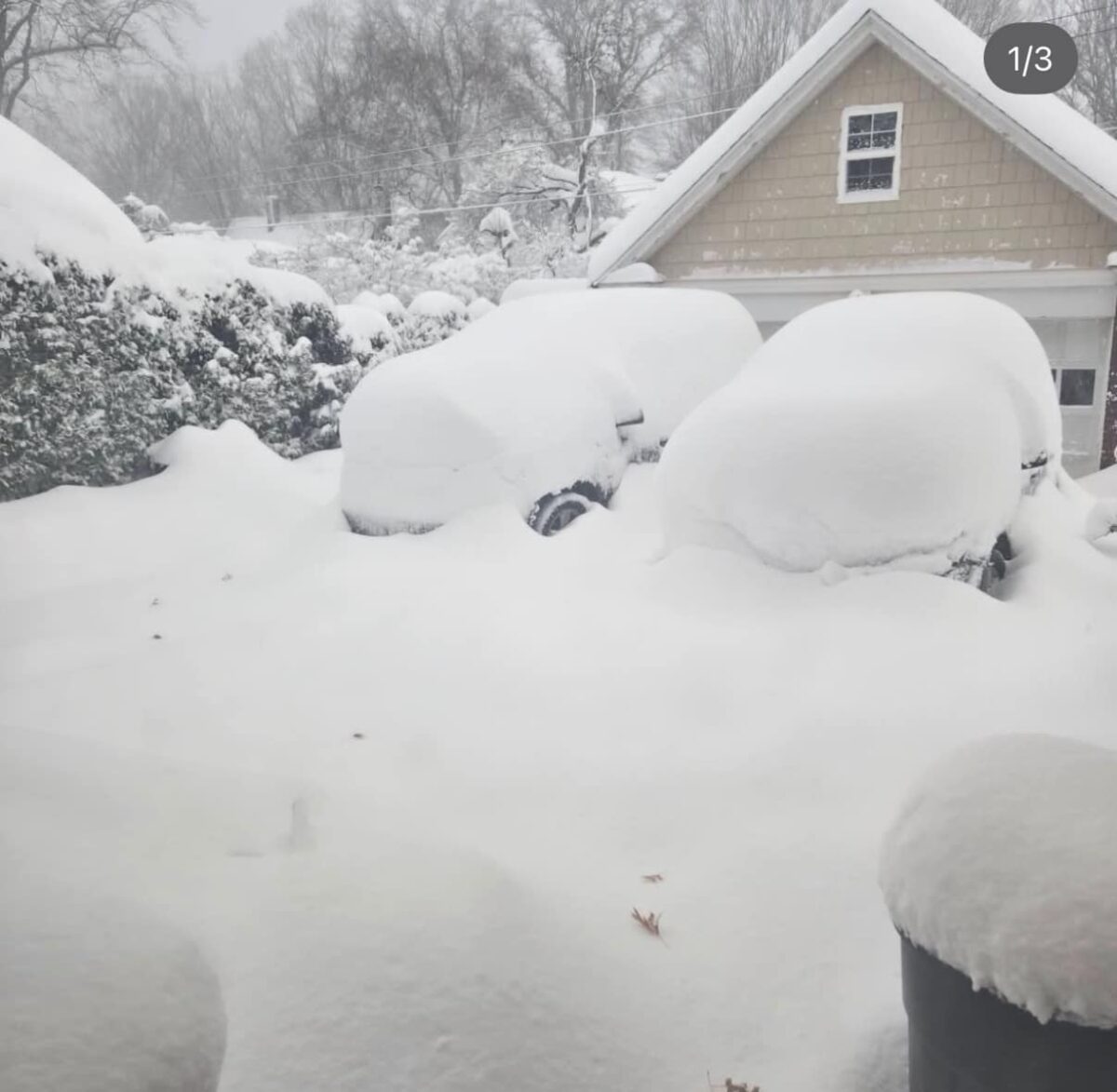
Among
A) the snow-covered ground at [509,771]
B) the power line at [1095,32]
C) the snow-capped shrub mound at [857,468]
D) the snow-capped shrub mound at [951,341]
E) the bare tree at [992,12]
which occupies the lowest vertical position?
the snow-covered ground at [509,771]

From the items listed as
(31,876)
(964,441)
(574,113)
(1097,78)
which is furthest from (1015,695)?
(574,113)

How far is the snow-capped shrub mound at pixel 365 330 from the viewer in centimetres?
907

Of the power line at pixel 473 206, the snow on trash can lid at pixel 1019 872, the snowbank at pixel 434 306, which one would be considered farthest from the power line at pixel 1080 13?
the snowbank at pixel 434 306

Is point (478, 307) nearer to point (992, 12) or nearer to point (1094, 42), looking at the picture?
point (992, 12)

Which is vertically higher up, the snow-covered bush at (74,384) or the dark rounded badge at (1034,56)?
the dark rounded badge at (1034,56)

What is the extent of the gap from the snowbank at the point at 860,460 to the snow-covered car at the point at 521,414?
114 centimetres

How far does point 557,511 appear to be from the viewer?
17.3 feet

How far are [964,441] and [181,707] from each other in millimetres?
3551

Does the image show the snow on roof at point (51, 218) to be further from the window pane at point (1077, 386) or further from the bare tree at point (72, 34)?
the window pane at point (1077, 386)

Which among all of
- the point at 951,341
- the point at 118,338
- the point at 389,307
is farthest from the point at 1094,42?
the point at 389,307

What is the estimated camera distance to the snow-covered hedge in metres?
5.77

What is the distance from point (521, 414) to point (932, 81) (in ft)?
17.9

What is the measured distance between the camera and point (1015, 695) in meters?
3.06

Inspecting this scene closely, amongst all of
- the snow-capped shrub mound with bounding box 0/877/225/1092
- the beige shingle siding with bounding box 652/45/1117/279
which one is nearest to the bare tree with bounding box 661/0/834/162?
the snow-capped shrub mound with bounding box 0/877/225/1092
